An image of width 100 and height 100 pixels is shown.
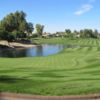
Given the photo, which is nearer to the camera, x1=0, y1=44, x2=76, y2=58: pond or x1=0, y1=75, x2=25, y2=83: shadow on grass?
x1=0, y1=75, x2=25, y2=83: shadow on grass

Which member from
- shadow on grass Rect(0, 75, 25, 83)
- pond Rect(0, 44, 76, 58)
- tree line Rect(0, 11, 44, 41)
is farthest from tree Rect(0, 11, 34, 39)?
shadow on grass Rect(0, 75, 25, 83)

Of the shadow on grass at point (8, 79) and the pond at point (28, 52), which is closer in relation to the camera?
the shadow on grass at point (8, 79)

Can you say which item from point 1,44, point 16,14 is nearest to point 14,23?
point 16,14

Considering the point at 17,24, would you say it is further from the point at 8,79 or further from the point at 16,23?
the point at 8,79

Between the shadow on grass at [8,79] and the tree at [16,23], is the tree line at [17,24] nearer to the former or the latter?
the tree at [16,23]

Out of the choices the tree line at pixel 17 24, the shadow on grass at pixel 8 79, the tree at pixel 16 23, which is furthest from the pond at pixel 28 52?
the tree at pixel 16 23

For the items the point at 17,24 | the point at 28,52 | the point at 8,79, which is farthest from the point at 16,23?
the point at 8,79

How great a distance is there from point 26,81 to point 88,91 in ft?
9.83

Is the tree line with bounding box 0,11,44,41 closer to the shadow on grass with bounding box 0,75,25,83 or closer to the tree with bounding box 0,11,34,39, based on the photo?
the tree with bounding box 0,11,34,39

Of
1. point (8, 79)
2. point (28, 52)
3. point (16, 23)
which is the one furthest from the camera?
point (16, 23)

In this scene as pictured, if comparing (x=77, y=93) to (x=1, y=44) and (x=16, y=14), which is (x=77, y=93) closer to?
A: (x=1, y=44)

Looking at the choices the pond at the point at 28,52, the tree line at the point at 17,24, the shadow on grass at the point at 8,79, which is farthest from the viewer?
the tree line at the point at 17,24

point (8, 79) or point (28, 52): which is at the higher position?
point (8, 79)

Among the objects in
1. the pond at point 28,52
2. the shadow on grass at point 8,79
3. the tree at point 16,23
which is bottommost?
the pond at point 28,52
